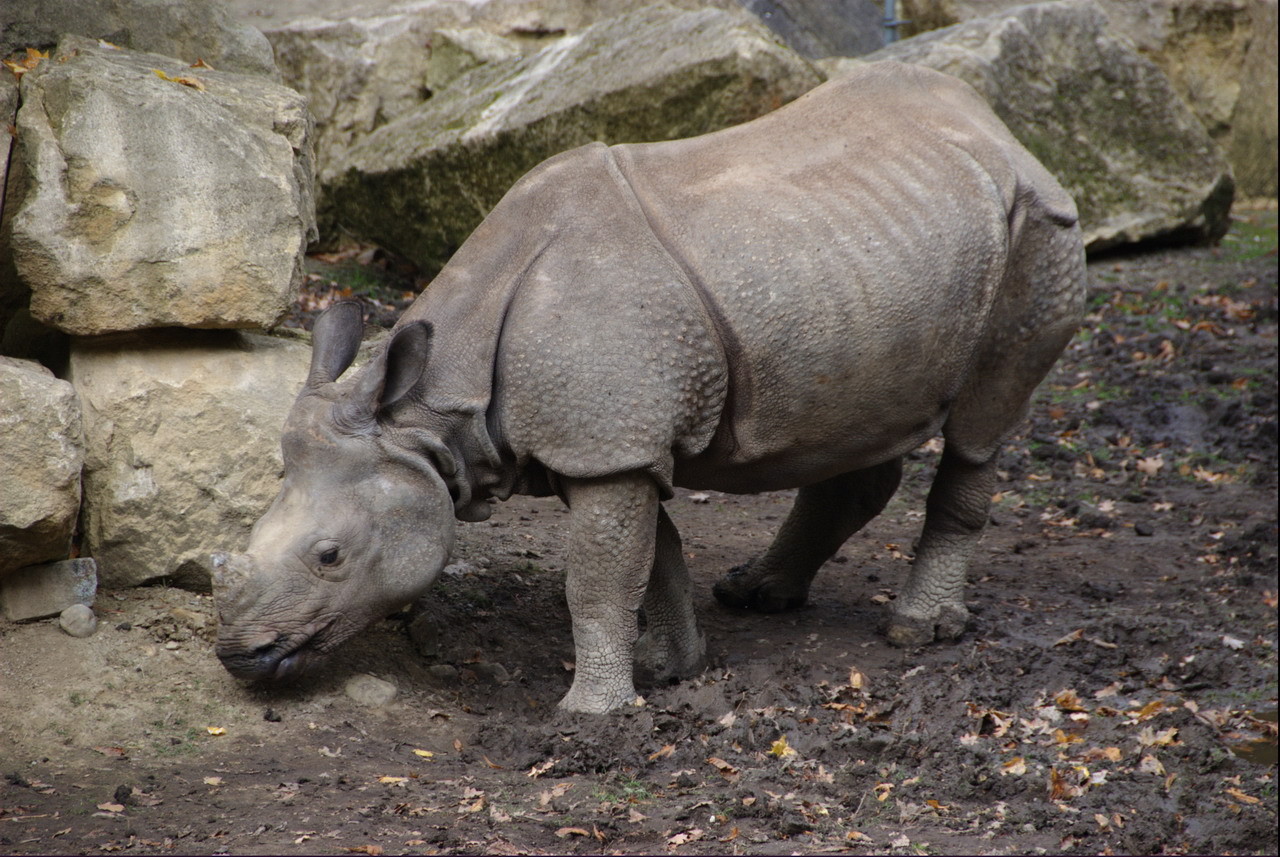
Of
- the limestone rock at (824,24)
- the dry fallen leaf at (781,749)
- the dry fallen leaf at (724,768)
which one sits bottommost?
the dry fallen leaf at (781,749)

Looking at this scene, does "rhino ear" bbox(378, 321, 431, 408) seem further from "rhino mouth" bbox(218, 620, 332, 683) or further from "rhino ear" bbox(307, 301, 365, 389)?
"rhino mouth" bbox(218, 620, 332, 683)

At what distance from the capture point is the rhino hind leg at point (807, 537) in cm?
633

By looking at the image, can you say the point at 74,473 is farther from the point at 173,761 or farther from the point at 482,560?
the point at 482,560

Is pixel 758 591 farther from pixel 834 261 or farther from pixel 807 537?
pixel 834 261

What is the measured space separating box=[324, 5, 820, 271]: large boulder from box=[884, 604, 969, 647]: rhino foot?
4008 millimetres

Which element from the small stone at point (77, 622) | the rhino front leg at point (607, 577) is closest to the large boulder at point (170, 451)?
the small stone at point (77, 622)

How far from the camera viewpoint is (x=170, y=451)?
5336 millimetres

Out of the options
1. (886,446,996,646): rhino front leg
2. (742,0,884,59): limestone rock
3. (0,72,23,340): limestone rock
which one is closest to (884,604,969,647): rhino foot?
(886,446,996,646): rhino front leg

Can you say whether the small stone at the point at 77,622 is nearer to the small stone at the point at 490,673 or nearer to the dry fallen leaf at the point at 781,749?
the small stone at the point at 490,673

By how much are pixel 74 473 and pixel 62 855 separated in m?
1.60

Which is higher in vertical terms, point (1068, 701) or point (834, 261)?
point (834, 261)

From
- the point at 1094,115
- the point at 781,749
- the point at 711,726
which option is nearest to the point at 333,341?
the point at 711,726

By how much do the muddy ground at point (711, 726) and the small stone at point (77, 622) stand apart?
0.06 metres

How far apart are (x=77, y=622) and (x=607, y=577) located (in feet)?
6.48
